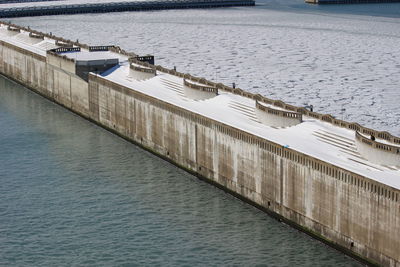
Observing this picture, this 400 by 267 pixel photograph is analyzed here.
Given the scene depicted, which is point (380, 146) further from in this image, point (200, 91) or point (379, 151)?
point (200, 91)

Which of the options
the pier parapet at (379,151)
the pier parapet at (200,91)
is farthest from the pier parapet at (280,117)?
the pier parapet at (200,91)

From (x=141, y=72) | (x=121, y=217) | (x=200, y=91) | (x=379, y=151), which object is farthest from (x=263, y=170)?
(x=141, y=72)

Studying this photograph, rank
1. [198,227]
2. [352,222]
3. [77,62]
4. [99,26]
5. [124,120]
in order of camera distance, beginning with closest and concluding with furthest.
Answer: [352,222], [198,227], [124,120], [77,62], [99,26]

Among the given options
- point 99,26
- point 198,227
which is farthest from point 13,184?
point 99,26

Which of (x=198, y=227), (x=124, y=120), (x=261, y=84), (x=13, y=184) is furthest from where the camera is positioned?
(x=261, y=84)

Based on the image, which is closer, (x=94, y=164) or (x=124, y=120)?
Answer: (x=94, y=164)

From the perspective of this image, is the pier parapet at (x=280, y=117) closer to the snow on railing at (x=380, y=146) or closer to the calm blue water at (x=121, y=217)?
the calm blue water at (x=121, y=217)

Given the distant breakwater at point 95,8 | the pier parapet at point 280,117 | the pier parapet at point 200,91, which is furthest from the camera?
the distant breakwater at point 95,8

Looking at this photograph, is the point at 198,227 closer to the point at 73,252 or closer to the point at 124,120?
the point at 73,252
